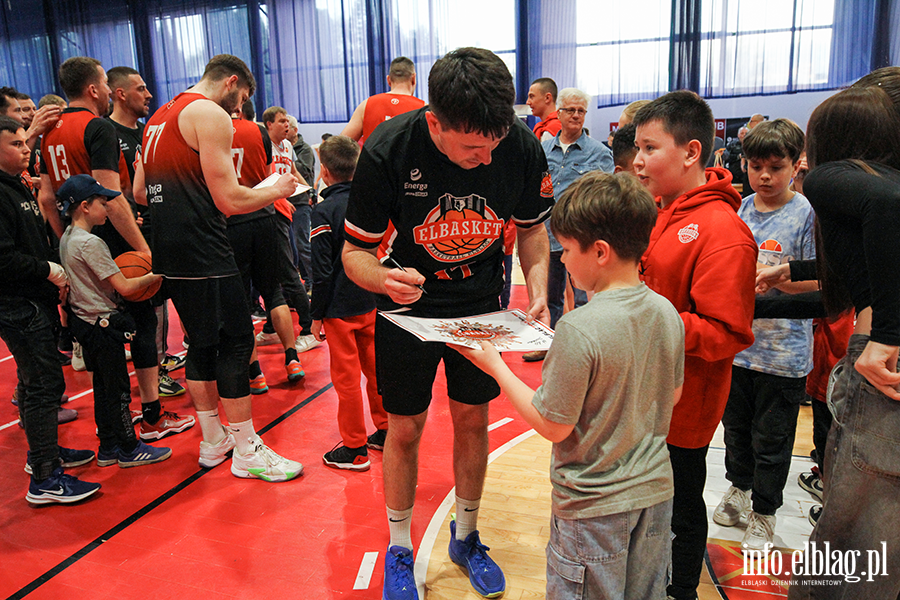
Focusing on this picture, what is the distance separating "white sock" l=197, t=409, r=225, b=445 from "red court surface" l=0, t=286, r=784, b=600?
0.18m

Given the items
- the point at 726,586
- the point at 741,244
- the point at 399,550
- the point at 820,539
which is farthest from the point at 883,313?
the point at 399,550

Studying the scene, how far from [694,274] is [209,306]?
2.35 meters

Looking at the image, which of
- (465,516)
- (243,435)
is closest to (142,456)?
(243,435)

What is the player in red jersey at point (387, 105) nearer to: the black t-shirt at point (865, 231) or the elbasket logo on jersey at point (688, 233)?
the elbasket logo on jersey at point (688, 233)

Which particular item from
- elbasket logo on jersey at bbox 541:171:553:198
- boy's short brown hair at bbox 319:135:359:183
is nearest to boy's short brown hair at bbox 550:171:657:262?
elbasket logo on jersey at bbox 541:171:553:198

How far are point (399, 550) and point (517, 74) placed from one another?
11.0 meters

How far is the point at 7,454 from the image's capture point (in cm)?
360

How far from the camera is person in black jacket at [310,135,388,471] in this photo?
10.7 ft

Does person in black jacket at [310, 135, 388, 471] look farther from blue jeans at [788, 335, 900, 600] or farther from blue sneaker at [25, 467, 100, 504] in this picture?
blue jeans at [788, 335, 900, 600]

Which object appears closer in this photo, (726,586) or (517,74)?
(726,586)

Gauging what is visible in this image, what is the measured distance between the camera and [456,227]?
1995 millimetres

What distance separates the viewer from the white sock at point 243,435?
3211mm

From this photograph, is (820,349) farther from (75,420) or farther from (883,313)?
(75,420)
